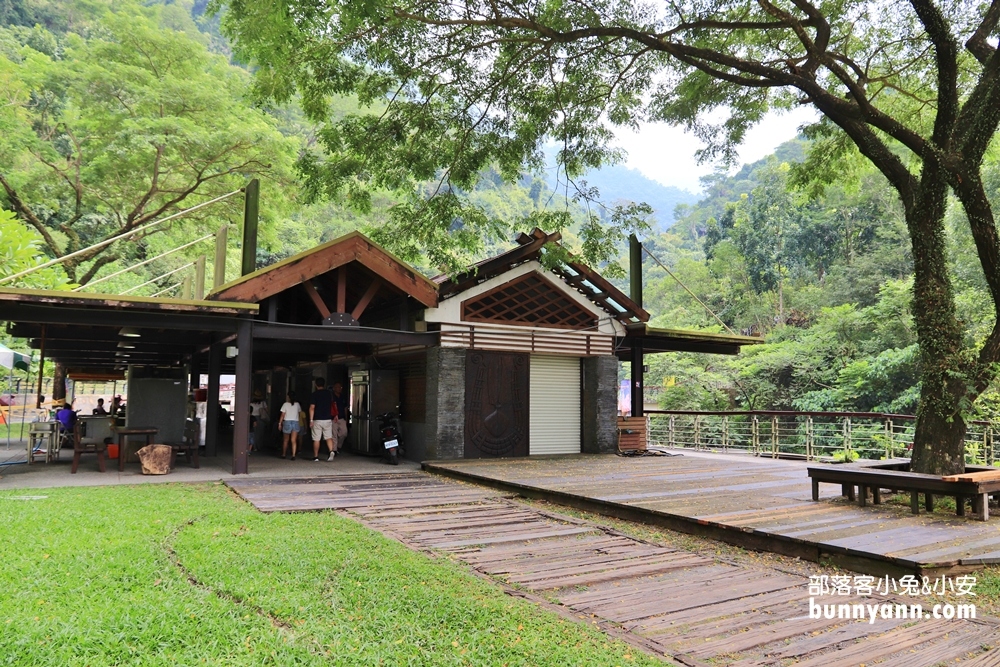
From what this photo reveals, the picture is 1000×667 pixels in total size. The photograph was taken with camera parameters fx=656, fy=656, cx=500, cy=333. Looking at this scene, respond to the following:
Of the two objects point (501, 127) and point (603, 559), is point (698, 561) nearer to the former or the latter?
point (603, 559)

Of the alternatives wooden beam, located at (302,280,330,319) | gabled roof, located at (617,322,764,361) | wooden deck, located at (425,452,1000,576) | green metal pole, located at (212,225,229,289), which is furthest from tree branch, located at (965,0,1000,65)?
green metal pole, located at (212,225,229,289)

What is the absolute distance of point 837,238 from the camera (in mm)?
29172

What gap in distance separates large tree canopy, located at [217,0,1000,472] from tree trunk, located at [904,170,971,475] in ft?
0.05

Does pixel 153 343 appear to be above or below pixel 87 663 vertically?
above

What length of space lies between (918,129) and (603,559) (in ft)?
30.3

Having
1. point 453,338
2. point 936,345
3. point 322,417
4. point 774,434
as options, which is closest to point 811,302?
point 774,434

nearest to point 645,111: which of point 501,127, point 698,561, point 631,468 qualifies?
point 501,127

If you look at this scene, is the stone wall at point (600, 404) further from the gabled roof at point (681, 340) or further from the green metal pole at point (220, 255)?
the green metal pole at point (220, 255)

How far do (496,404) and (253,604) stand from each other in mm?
9292

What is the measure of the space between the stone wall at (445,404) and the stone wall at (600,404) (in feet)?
10.5

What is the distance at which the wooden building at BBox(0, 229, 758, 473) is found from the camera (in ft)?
36.2

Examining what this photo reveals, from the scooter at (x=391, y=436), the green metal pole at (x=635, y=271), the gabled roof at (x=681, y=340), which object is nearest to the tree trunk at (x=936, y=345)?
the gabled roof at (x=681, y=340)

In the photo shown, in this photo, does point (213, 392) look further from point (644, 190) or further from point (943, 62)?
point (644, 190)

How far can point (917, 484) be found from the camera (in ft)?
22.3
